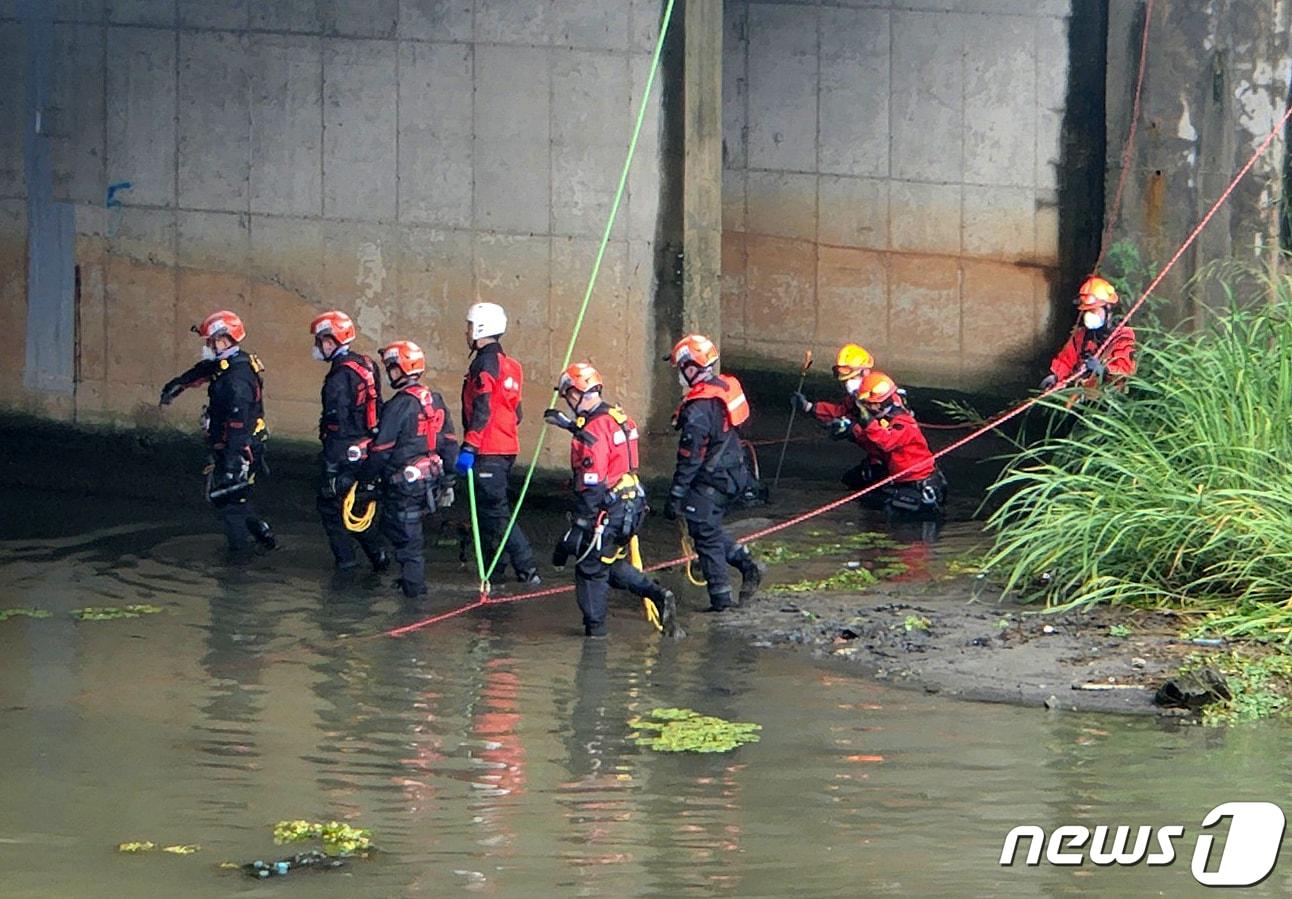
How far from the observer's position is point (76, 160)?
16.2 metres

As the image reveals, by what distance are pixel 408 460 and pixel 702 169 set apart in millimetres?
3650

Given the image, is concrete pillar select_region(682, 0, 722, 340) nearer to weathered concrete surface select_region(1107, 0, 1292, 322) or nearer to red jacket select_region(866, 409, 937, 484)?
red jacket select_region(866, 409, 937, 484)

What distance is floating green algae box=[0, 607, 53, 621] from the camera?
12289mm

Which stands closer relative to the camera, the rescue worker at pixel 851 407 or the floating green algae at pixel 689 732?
the floating green algae at pixel 689 732

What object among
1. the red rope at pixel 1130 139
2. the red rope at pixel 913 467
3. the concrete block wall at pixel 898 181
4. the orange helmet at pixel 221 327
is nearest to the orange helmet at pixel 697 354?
the red rope at pixel 913 467

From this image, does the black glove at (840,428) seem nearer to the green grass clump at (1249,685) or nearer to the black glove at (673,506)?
the black glove at (673,506)

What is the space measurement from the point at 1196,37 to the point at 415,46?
579cm

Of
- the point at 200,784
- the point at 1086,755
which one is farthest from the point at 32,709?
the point at 1086,755

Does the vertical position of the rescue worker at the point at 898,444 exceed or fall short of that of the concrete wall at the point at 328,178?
it falls short

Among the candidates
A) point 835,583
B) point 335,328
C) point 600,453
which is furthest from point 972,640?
point 335,328

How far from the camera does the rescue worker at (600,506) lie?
11.6 m

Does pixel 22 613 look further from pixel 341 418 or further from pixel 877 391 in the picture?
pixel 877 391

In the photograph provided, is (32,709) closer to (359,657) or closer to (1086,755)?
(359,657)

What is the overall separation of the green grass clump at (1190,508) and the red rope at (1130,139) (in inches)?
147
